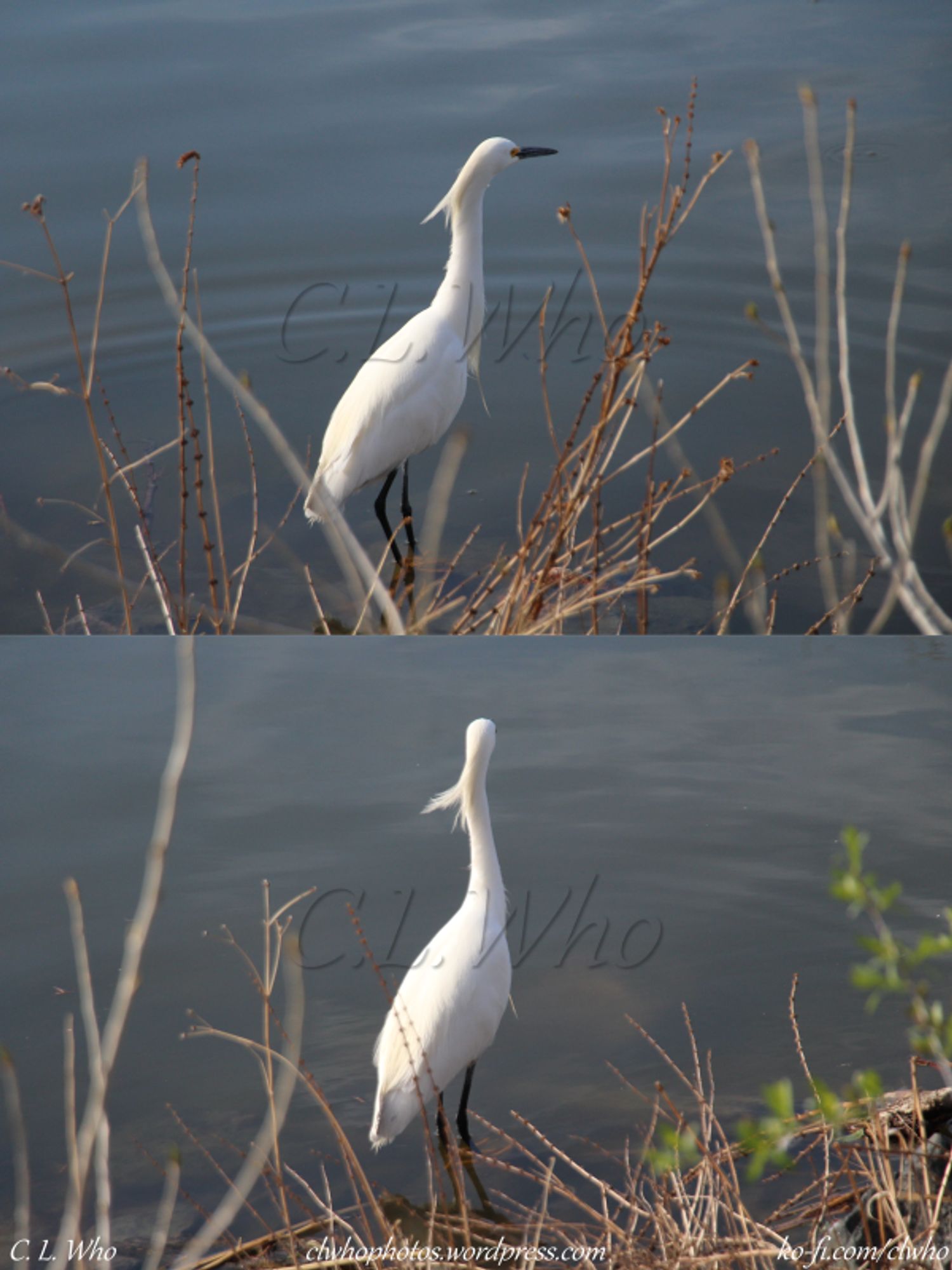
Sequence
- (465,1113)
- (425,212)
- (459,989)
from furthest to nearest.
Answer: (425,212) < (465,1113) < (459,989)

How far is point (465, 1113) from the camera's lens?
2.37 metres

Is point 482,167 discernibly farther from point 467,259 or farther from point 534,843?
point 534,843

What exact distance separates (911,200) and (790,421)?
140 centimetres

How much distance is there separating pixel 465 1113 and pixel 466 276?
1816mm

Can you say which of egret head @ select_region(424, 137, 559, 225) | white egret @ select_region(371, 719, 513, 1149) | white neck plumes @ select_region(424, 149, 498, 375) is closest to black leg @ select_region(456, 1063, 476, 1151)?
white egret @ select_region(371, 719, 513, 1149)

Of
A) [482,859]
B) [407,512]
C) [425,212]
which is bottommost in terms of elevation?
[482,859]

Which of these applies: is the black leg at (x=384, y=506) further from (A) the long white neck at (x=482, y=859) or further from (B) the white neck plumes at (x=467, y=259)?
(A) the long white neck at (x=482, y=859)

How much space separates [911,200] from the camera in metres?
3.71

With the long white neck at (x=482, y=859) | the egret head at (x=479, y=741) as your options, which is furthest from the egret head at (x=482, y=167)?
the long white neck at (x=482, y=859)

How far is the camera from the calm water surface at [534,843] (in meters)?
2.46

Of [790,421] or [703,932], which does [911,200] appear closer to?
[790,421]

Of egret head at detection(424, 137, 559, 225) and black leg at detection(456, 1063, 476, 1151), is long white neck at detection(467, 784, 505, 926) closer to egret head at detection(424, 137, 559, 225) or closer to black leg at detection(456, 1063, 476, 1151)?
black leg at detection(456, 1063, 476, 1151)

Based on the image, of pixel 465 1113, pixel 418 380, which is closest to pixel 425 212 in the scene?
pixel 418 380

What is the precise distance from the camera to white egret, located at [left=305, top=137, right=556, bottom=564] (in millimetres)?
2459
